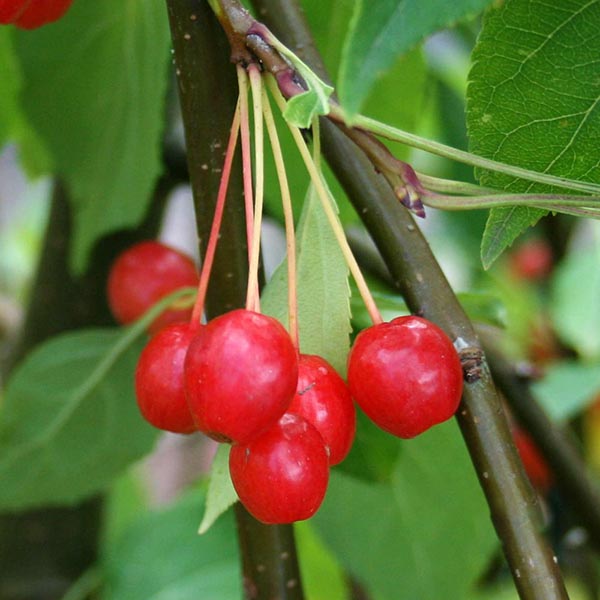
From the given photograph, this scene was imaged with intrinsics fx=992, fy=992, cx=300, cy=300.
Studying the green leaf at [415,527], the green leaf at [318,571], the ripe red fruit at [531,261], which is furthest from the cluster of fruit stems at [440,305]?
the ripe red fruit at [531,261]

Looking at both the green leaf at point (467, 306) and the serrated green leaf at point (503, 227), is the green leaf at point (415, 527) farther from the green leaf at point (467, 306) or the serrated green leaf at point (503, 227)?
the serrated green leaf at point (503, 227)

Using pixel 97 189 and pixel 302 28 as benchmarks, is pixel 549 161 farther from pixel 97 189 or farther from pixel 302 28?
pixel 97 189

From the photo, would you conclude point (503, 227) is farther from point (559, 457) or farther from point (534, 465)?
point (534, 465)

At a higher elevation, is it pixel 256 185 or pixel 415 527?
pixel 256 185

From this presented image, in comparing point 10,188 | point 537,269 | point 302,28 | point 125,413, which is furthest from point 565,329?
point 10,188

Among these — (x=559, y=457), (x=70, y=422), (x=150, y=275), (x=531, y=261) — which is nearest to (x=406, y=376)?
(x=150, y=275)
